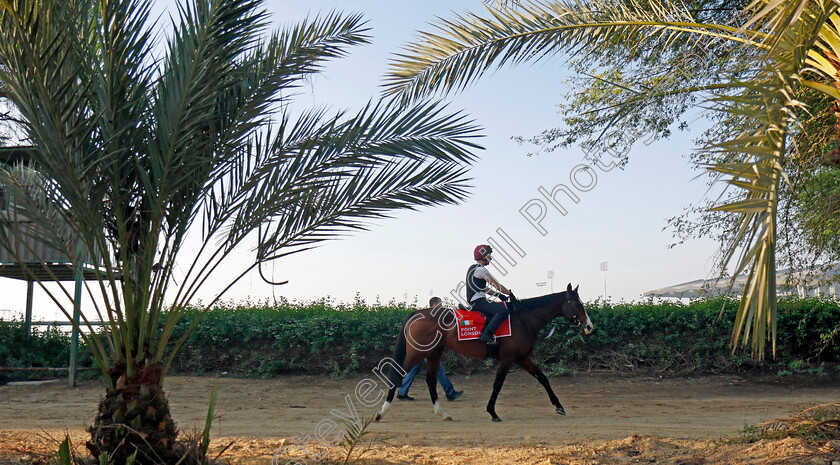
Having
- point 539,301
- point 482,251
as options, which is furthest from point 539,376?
point 482,251

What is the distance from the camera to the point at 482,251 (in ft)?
28.9

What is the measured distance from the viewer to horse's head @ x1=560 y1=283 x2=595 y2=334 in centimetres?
896

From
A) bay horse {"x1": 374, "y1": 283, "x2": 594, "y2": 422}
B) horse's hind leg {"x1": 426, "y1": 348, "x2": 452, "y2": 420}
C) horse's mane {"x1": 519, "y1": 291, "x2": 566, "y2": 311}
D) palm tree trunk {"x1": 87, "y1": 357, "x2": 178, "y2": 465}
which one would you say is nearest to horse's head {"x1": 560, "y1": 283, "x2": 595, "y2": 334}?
bay horse {"x1": 374, "y1": 283, "x2": 594, "y2": 422}

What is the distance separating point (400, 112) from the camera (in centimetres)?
527

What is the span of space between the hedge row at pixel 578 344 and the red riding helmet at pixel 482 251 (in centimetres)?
472

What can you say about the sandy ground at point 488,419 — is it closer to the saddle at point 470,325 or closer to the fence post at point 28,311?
the saddle at point 470,325

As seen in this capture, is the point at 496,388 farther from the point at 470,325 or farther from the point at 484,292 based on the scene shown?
the point at 484,292

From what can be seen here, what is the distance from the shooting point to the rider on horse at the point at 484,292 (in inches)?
346

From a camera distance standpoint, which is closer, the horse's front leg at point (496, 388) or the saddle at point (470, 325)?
the horse's front leg at point (496, 388)

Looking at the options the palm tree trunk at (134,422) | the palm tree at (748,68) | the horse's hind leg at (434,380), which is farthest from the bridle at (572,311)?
the palm tree trunk at (134,422)

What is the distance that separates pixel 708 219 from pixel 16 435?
12.5m

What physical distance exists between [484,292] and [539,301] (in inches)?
34.8

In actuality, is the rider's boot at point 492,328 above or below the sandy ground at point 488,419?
above

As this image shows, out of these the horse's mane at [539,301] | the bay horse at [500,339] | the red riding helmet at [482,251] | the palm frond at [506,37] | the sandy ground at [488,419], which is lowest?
the sandy ground at [488,419]
